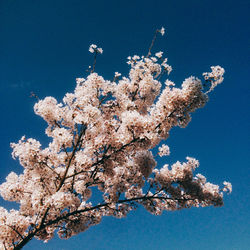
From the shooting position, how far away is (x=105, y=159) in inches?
306

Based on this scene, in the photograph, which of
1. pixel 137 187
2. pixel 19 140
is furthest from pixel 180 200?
pixel 19 140

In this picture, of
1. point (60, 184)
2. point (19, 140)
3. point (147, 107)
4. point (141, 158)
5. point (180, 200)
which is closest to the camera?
point (19, 140)

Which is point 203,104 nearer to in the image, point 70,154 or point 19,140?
point 70,154

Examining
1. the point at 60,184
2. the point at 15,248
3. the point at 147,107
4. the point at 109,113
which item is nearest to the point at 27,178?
the point at 60,184

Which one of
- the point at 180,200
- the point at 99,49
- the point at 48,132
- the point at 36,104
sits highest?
the point at 99,49

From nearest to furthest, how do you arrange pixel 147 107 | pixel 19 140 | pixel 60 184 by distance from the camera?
1. pixel 19 140
2. pixel 60 184
3. pixel 147 107

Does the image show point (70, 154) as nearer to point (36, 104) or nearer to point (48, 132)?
point (48, 132)

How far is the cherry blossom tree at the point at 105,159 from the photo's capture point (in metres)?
7.19

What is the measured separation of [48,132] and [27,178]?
227cm

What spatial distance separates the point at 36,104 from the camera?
804 cm

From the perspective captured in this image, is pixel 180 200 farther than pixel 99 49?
Yes

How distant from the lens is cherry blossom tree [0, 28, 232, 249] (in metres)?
7.19

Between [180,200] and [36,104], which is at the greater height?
[36,104]

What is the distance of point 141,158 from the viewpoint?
8602 millimetres
